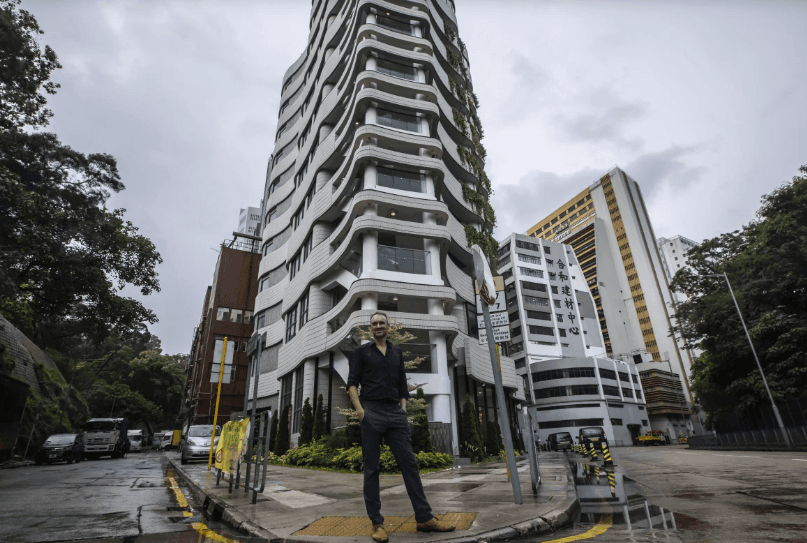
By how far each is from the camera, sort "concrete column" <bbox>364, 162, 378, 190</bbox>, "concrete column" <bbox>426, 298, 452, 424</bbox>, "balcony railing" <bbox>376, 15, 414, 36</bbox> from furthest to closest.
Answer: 1. "balcony railing" <bbox>376, 15, 414, 36</bbox>
2. "concrete column" <bbox>364, 162, 378, 190</bbox>
3. "concrete column" <bbox>426, 298, 452, 424</bbox>

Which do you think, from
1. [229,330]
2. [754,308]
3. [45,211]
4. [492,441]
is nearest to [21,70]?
[45,211]

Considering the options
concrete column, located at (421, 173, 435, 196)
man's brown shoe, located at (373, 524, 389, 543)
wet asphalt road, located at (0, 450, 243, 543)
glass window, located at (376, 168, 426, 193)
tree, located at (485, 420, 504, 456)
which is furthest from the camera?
concrete column, located at (421, 173, 435, 196)

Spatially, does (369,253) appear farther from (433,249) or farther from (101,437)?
(101,437)

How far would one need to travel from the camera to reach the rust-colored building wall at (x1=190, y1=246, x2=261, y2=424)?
3800cm

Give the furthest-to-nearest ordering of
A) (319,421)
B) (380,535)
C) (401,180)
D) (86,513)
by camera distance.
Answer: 1. (401,180)
2. (319,421)
3. (86,513)
4. (380,535)

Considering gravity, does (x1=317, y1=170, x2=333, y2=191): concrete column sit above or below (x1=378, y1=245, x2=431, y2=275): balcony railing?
above

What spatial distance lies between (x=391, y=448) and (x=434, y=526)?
2.34ft

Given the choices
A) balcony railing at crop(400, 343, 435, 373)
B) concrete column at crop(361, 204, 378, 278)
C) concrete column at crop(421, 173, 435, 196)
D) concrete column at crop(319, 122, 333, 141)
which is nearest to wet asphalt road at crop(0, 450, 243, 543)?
balcony railing at crop(400, 343, 435, 373)

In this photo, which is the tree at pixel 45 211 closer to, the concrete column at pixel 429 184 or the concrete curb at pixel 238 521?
the concrete curb at pixel 238 521

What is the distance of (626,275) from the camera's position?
98.2 metres

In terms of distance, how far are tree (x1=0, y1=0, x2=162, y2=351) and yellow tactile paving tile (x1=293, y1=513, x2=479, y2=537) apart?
1295cm

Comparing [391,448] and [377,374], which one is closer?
[391,448]

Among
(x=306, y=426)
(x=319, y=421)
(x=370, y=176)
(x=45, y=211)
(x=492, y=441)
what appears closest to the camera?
(x=45, y=211)

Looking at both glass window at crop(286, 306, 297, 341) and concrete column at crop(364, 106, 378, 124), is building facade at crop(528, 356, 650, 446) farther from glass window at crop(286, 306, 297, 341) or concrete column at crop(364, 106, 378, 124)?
concrete column at crop(364, 106, 378, 124)
